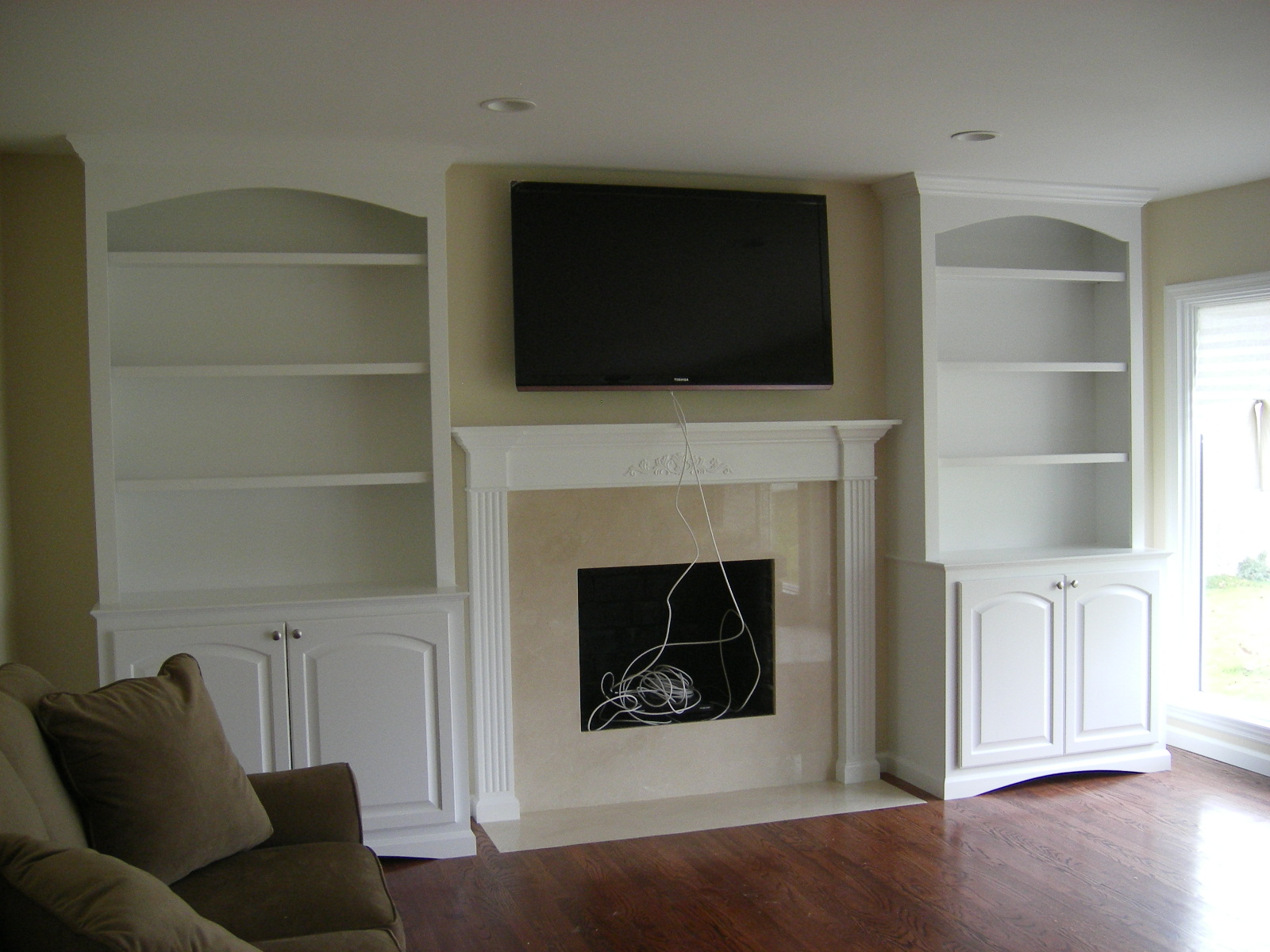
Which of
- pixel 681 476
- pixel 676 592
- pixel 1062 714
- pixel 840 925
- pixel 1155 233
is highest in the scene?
pixel 1155 233

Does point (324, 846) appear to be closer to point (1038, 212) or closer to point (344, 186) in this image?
point (344, 186)

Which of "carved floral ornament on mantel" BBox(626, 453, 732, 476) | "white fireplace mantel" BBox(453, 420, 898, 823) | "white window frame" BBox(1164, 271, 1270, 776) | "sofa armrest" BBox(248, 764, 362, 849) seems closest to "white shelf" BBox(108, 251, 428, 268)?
"white fireplace mantel" BBox(453, 420, 898, 823)

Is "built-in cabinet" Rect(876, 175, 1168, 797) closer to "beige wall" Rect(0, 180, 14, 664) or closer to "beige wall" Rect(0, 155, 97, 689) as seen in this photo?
"beige wall" Rect(0, 155, 97, 689)

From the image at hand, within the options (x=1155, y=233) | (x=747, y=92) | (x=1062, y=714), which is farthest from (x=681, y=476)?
(x=1155, y=233)

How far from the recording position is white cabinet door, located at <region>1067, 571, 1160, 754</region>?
4242 mm

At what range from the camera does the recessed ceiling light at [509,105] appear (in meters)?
3.04

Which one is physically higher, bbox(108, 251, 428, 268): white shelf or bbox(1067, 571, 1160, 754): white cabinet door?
bbox(108, 251, 428, 268): white shelf

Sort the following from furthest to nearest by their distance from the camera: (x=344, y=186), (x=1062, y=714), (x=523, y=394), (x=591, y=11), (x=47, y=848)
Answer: (x=1062, y=714), (x=523, y=394), (x=344, y=186), (x=591, y=11), (x=47, y=848)

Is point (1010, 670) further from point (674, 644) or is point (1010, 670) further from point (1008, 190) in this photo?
point (1008, 190)

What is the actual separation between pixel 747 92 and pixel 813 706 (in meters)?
2.41

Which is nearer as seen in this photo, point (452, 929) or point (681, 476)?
point (452, 929)

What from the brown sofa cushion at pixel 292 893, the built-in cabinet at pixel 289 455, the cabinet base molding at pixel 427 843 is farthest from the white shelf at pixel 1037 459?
the brown sofa cushion at pixel 292 893

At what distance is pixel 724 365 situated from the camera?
4023 millimetres

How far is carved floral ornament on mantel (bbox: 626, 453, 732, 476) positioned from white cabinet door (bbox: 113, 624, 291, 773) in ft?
4.53
